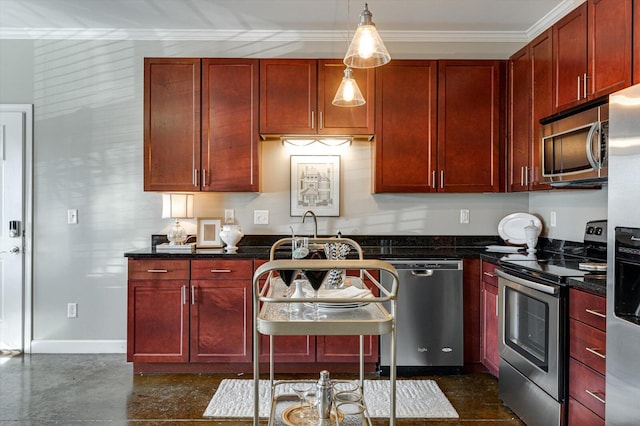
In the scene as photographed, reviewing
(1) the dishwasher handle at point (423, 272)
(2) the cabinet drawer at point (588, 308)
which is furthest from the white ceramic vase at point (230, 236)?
(2) the cabinet drawer at point (588, 308)

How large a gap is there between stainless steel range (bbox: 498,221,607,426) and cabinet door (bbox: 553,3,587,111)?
86cm

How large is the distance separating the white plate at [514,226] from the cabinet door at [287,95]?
73.1 inches

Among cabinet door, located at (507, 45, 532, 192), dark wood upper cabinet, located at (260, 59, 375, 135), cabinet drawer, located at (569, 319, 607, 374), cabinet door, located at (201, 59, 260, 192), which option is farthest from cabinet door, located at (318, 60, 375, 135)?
cabinet drawer, located at (569, 319, 607, 374)

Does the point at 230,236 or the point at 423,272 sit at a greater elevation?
the point at 230,236

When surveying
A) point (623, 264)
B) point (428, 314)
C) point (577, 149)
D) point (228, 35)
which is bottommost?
point (428, 314)

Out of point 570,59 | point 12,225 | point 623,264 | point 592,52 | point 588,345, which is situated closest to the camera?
point 623,264

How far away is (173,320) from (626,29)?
132 inches

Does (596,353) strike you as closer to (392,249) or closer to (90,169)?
(392,249)

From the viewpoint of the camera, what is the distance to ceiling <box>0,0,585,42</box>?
3.44 metres

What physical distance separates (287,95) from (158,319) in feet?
6.54

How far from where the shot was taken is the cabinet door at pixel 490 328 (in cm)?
325

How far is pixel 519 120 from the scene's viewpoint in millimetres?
3533

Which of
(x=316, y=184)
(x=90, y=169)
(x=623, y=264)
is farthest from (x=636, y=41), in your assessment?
(x=90, y=169)

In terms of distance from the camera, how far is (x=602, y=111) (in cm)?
238
